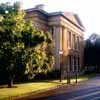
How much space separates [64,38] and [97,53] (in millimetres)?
15475

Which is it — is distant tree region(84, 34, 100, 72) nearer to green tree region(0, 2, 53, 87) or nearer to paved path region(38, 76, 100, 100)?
paved path region(38, 76, 100, 100)

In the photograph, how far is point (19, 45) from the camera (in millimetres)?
14398

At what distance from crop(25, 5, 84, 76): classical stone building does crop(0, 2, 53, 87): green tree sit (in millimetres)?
9155

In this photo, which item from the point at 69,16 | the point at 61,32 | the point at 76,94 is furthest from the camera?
the point at 69,16

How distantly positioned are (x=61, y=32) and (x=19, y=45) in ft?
51.7

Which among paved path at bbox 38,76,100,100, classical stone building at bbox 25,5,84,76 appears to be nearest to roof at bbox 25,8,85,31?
classical stone building at bbox 25,5,84,76

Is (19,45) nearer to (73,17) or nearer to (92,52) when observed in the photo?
(73,17)

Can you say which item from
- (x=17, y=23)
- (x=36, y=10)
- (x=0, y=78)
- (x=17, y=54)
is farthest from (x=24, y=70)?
(x=36, y=10)

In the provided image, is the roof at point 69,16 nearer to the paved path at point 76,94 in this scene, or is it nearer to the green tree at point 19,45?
the green tree at point 19,45

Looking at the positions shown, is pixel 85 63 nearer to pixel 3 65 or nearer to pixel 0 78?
pixel 0 78

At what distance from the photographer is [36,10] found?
27.0 meters

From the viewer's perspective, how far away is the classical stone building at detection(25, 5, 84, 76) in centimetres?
2764

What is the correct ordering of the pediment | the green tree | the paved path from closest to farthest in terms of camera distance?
the paved path, the green tree, the pediment

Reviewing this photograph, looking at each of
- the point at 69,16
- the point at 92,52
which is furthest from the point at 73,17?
the point at 92,52
